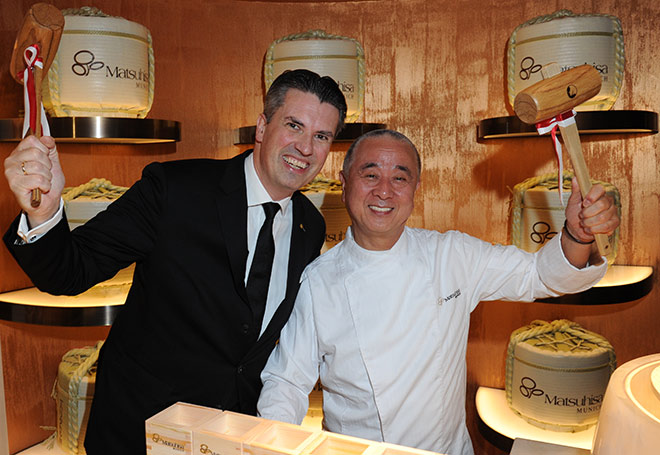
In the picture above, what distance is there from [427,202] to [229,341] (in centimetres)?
125

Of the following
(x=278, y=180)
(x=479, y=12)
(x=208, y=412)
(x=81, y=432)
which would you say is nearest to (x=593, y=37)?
(x=479, y=12)

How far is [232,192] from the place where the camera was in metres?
1.40

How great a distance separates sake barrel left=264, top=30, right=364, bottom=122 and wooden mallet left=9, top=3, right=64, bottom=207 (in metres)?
1.06

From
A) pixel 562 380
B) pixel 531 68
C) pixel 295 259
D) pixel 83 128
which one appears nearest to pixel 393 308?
pixel 295 259

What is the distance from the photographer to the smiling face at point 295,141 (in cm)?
140

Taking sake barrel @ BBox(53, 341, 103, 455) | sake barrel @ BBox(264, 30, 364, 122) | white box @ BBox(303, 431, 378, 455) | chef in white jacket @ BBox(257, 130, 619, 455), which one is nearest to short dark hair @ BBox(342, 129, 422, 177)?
chef in white jacket @ BBox(257, 130, 619, 455)

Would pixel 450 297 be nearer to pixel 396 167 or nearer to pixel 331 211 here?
pixel 396 167

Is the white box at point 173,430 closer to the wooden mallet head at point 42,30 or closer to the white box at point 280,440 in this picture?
the white box at point 280,440

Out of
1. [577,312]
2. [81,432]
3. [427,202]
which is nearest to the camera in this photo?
[81,432]

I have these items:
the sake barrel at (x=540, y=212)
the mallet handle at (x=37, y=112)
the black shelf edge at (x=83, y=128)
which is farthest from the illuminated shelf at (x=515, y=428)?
the black shelf edge at (x=83, y=128)

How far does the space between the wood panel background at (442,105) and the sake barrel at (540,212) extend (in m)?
0.41

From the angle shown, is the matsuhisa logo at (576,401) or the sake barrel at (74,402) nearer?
the matsuhisa logo at (576,401)

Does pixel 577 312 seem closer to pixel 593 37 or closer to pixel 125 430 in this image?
pixel 593 37

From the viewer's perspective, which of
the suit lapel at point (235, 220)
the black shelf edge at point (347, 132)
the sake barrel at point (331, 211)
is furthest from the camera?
the sake barrel at point (331, 211)
